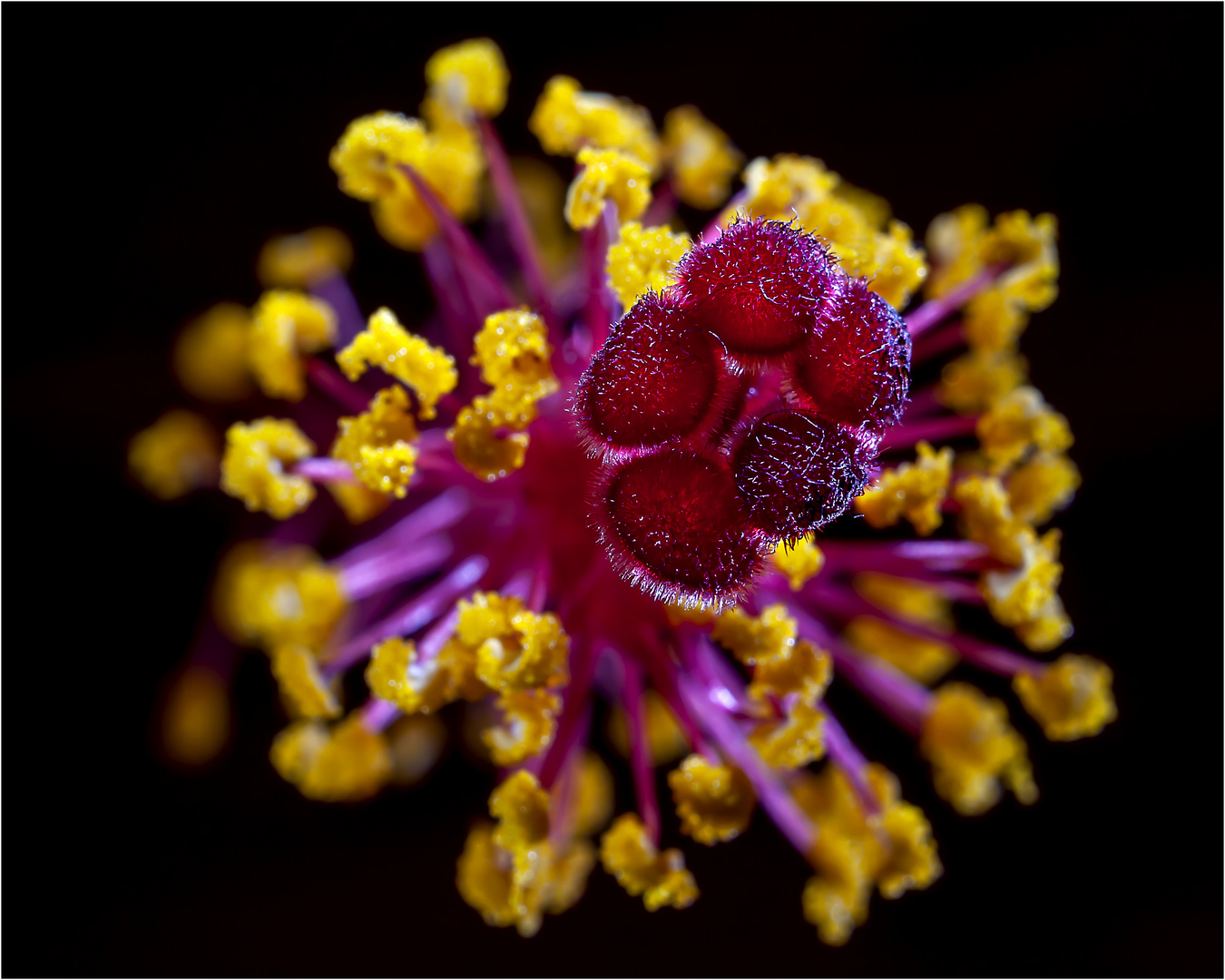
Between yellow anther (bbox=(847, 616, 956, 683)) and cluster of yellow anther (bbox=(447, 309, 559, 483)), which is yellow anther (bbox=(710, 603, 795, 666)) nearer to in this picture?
cluster of yellow anther (bbox=(447, 309, 559, 483))

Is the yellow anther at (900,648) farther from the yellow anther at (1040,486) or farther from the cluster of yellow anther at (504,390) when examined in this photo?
the cluster of yellow anther at (504,390)

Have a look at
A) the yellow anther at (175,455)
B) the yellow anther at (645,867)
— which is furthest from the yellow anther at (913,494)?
the yellow anther at (175,455)

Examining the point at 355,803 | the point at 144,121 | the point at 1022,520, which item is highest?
the point at 144,121

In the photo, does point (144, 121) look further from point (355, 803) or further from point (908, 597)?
point (908, 597)

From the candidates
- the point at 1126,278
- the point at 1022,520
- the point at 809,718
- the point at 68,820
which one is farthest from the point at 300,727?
the point at 1126,278

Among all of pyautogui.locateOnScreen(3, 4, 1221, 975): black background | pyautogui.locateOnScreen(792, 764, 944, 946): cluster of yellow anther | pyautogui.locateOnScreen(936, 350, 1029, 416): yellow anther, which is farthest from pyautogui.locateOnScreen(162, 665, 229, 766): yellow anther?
pyautogui.locateOnScreen(936, 350, 1029, 416): yellow anther
